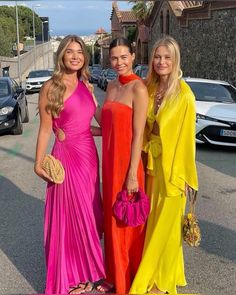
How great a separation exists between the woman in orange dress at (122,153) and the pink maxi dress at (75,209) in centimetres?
12

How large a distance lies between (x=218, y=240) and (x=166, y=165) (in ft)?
6.46

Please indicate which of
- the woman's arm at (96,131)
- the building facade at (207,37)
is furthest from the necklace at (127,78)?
the building facade at (207,37)

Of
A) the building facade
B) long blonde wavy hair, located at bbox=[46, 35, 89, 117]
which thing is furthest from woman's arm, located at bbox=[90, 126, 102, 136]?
the building facade

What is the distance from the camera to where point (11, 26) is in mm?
80875

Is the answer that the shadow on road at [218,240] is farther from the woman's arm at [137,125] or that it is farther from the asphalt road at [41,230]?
the woman's arm at [137,125]

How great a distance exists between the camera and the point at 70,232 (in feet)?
11.8

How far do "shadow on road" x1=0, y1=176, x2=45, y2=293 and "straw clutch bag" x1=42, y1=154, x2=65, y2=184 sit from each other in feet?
3.45

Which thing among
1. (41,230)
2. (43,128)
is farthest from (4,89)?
(43,128)

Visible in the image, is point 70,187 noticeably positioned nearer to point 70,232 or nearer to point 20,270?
point 70,232

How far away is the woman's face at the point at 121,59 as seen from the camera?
11.0 ft

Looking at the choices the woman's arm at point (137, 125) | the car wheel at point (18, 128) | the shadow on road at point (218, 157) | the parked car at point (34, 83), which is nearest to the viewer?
the woman's arm at point (137, 125)

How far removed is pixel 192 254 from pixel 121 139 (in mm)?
1853

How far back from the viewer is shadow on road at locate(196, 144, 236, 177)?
836 cm

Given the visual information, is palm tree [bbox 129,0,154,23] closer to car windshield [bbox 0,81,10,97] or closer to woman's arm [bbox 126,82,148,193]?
car windshield [bbox 0,81,10,97]
